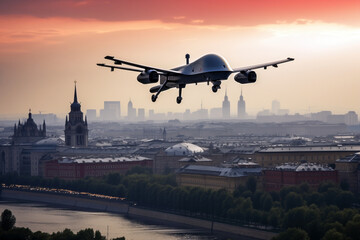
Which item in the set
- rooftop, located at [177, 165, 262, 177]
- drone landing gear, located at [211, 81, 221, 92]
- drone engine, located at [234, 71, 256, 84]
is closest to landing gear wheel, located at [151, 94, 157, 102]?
drone landing gear, located at [211, 81, 221, 92]

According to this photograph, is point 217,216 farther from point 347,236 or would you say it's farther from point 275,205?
point 347,236

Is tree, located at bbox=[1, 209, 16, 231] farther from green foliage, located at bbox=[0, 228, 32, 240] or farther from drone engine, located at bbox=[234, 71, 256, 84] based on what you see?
drone engine, located at bbox=[234, 71, 256, 84]

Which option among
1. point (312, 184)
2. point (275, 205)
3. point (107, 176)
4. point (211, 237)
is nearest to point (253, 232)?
point (211, 237)

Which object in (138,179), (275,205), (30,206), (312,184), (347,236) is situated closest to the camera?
(347,236)

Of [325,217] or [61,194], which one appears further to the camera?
[61,194]

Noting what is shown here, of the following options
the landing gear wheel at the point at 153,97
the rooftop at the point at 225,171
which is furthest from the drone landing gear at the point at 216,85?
the rooftop at the point at 225,171

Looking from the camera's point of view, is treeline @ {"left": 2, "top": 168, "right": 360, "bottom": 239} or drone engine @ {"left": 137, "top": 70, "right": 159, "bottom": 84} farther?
treeline @ {"left": 2, "top": 168, "right": 360, "bottom": 239}
